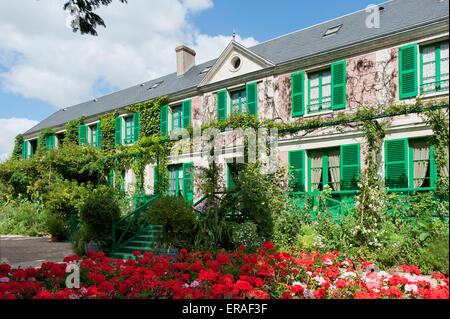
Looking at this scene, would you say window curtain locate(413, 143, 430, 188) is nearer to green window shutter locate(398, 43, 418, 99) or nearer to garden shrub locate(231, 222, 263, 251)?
green window shutter locate(398, 43, 418, 99)

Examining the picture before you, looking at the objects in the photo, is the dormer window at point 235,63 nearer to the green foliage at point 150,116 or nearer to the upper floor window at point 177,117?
the upper floor window at point 177,117

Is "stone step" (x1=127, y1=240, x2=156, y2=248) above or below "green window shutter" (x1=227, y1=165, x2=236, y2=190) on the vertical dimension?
below

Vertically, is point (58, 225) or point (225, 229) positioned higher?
point (225, 229)

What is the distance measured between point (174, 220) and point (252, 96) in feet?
17.8

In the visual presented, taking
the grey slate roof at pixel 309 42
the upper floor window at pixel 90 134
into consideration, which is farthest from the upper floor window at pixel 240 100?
the upper floor window at pixel 90 134

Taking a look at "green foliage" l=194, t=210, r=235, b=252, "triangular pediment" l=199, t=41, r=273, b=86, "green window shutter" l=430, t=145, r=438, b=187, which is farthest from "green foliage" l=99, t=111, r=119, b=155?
"green window shutter" l=430, t=145, r=438, b=187

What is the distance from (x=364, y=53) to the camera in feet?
26.3

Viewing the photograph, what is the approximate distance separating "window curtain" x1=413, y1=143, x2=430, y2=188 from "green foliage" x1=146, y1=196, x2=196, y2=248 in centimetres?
359

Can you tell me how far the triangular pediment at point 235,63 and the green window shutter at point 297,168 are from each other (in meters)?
3.06

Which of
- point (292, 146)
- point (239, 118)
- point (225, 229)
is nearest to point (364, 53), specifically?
point (292, 146)

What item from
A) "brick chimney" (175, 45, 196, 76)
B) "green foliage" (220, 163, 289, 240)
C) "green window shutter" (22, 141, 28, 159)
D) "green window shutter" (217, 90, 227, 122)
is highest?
"brick chimney" (175, 45, 196, 76)

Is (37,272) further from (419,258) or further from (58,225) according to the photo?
(58,225)

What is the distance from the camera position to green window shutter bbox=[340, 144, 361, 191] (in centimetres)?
552
